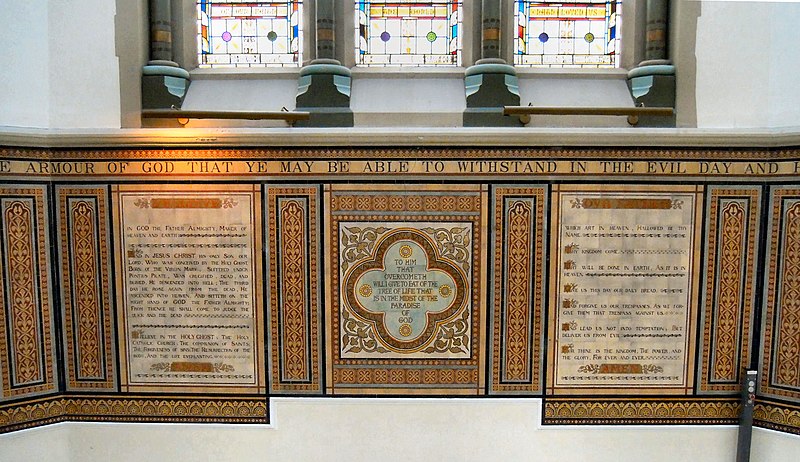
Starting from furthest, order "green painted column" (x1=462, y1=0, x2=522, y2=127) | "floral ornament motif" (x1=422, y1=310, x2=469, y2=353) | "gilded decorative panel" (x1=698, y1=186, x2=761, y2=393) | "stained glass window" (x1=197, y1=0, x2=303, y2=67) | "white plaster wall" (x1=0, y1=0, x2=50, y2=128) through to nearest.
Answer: "stained glass window" (x1=197, y1=0, x2=303, y2=67), "green painted column" (x1=462, y1=0, x2=522, y2=127), "floral ornament motif" (x1=422, y1=310, x2=469, y2=353), "gilded decorative panel" (x1=698, y1=186, x2=761, y2=393), "white plaster wall" (x1=0, y1=0, x2=50, y2=128)

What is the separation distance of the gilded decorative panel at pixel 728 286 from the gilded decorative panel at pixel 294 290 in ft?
8.96

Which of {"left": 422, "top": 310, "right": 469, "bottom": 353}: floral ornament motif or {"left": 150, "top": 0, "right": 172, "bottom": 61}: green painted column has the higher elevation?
{"left": 150, "top": 0, "right": 172, "bottom": 61}: green painted column

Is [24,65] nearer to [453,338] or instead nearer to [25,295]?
[25,295]

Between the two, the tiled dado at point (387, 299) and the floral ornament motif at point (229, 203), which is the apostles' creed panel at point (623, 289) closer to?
the tiled dado at point (387, 299)

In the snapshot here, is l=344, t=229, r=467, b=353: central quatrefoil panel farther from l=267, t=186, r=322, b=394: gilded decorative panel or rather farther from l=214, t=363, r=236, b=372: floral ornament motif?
l=214, t=363, r=236, b=372: floral ornament motif

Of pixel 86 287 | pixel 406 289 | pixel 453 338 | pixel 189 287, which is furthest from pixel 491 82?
pixel 86 287

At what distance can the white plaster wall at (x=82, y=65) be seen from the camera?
2883 mm

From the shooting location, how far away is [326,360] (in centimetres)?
304

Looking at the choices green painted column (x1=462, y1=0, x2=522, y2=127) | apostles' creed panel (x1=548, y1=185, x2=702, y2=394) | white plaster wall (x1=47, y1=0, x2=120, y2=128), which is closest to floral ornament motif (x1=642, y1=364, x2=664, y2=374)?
apostles' creed panel (x1=548, y1=185, x2=702, y2=394)

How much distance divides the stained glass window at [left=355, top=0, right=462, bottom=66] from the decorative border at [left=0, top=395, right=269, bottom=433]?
9.16 feet

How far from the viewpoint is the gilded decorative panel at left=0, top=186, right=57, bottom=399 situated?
2.87m

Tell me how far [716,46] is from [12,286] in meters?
5.13

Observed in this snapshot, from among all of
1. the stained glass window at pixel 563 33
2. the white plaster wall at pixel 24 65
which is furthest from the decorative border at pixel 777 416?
the white plaster wall at pixel 24 65

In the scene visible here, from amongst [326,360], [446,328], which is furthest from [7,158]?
[446,328]
